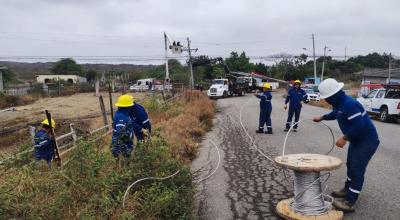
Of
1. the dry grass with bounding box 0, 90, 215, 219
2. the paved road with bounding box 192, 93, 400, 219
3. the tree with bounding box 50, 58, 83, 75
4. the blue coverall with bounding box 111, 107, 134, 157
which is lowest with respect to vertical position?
the paved road with bounding box 192, 93, 400, 219

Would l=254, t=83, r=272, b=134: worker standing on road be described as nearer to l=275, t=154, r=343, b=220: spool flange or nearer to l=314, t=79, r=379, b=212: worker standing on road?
l=275, t=154, r=343, b=220: spool flange

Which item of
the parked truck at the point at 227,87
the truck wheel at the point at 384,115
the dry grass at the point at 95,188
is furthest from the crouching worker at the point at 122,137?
the parked truck at the point at 227,87

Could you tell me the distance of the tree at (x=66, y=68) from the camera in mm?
110875

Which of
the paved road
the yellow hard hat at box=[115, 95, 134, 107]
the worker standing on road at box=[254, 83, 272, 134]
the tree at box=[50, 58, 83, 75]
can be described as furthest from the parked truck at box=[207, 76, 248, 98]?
the tree at box=[50, 58, 83, 75]

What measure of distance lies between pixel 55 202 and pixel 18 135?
15.7 metres

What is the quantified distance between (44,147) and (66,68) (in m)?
109

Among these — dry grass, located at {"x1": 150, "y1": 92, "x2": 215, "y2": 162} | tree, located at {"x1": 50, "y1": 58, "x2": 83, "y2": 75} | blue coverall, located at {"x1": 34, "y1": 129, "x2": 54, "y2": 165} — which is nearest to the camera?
blue coverall, located at {"x1": 34, "y1": 129, "x2": 54, "y2": 165}

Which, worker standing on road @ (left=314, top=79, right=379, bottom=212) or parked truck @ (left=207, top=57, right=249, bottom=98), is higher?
worker standing on road @ (left=314, top=79, right=379, bottom=212)

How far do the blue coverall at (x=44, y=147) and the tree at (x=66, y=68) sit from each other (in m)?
106

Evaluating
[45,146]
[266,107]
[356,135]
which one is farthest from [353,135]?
[266,107]

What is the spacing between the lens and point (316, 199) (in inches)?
236

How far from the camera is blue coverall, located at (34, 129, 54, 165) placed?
26.2 feet

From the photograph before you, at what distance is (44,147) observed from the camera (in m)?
8.20

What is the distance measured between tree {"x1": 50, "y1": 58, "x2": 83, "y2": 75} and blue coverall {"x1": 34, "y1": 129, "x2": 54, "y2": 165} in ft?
349
